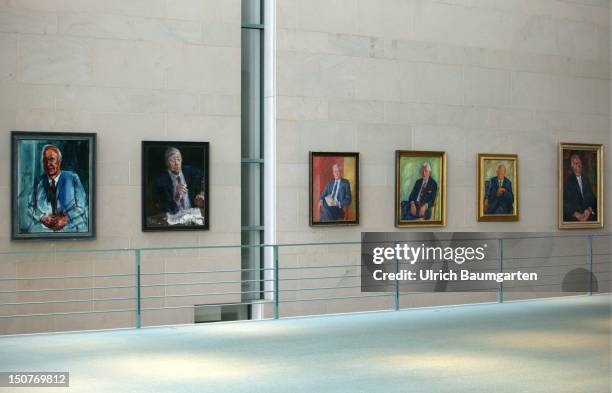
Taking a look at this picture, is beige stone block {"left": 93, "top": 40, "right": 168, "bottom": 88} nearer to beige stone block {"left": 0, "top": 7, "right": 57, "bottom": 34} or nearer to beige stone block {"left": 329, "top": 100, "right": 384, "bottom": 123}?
beige stone block {"left": 0, "top": 7, "right": 57, "bottom": 34}

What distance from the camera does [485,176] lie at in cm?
1948

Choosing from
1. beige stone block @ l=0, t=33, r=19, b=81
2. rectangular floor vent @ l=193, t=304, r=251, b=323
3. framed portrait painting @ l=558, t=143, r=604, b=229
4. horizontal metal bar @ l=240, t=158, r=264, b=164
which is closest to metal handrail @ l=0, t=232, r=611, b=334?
rectangular floor vent @ l=193, t=304, r=251, b=323

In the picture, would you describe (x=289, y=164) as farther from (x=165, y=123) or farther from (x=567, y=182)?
(x=567, y=182)

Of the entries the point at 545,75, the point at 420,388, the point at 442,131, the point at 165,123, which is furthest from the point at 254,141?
the point at 420,388

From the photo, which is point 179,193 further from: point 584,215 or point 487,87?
point 584,215

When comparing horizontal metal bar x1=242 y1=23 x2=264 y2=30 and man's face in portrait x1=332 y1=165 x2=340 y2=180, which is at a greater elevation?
horizontal metal bar x1=242 y1=23 x2=264 y2=30

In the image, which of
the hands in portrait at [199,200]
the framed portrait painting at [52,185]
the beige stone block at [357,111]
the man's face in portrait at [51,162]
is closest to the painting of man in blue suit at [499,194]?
the beige stone block at [357,111]

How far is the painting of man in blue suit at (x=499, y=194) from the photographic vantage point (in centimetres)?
1955

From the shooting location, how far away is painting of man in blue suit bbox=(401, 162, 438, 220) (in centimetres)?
1856

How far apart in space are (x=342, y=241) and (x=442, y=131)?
296cm

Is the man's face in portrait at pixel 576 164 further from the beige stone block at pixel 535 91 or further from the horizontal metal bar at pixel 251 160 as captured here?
the horizontal metal bar at pixel 251 160

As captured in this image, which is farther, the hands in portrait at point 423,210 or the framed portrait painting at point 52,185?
the hands in portrait at point 423,210

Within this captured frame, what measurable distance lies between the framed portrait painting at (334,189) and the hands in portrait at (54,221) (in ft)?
14.3

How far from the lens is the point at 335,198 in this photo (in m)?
17.8
